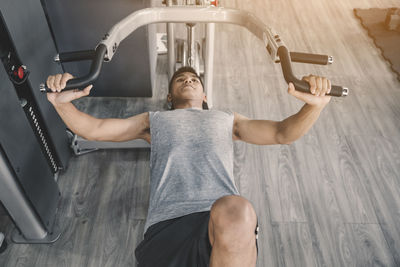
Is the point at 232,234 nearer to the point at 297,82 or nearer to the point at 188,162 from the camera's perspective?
the point at 188,162

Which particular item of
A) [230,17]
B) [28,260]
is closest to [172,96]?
[230,17]

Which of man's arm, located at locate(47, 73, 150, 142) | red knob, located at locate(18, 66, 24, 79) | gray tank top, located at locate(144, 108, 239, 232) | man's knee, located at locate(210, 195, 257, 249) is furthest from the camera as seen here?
red knob, located at locate(18, 66, 24, 79)

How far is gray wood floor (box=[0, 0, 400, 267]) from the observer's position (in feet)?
5.46

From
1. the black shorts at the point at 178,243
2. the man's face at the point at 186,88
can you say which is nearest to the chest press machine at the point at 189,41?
the man's face at the point at 186,88

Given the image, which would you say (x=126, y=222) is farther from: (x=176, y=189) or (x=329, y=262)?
(x=329, y=262)

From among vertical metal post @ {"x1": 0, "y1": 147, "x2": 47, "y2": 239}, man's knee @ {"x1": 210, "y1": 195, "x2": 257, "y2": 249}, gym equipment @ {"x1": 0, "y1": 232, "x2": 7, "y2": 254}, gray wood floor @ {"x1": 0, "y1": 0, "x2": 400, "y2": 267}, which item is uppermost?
man's knee @ {"x1": 210, "y1": 195, "x2": 257, "y2": 249}

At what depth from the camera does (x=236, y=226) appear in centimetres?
104

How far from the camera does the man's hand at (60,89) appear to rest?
111cm

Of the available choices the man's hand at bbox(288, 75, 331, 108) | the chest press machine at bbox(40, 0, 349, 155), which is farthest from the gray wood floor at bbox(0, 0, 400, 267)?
the man's hand at bbox(288, 75, 331, 108)

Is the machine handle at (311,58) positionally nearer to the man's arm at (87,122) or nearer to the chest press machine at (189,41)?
the chest press machine at (189,41)

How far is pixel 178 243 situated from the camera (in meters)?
1.17

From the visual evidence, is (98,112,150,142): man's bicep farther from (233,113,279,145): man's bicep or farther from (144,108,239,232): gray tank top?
(233,113,279,145): man's bicep

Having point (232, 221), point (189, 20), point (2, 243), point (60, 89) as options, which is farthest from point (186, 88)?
point (2, 243)

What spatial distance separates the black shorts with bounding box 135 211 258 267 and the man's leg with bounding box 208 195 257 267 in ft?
0.20
